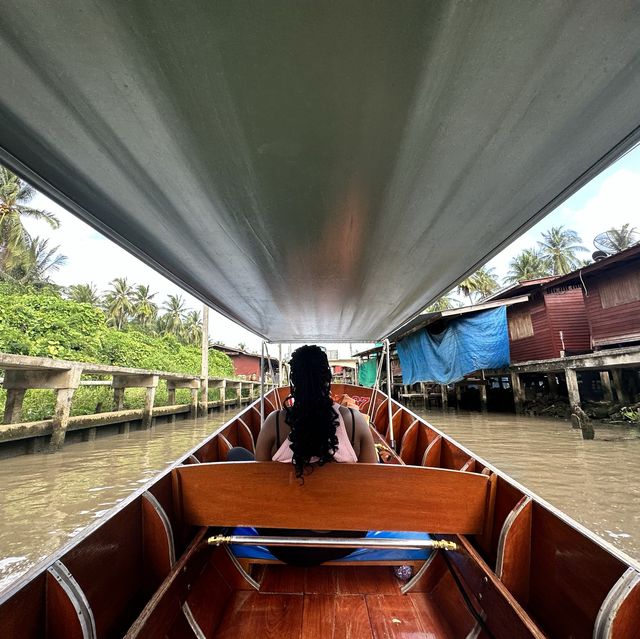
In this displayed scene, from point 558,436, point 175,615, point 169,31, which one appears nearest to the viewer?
point 169,31

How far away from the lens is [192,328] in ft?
138

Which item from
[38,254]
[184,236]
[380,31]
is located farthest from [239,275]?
[38,254]

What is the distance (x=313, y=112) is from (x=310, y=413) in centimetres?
141

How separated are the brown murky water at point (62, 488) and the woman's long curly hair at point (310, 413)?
2.89 meters

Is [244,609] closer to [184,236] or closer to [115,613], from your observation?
[115,613]

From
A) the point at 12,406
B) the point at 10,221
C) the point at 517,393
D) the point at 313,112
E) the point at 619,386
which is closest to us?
the point at 313,112

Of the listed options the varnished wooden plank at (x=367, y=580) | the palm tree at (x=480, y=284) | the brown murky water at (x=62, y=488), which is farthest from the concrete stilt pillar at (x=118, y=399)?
the palm tree at (x=480, y=284)

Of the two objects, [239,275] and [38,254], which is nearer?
[239,275]

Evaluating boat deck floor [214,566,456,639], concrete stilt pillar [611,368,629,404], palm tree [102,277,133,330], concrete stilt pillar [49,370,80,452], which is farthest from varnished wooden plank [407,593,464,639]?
palm tree [102,277,133,330]

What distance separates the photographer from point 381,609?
1826 mm

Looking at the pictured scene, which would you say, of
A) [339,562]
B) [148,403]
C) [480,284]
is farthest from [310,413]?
[480,284]

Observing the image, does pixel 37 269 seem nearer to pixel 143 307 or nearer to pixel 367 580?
pixel 143 307

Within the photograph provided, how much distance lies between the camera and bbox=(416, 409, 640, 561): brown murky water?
3.83 m

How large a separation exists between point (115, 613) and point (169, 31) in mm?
2027
